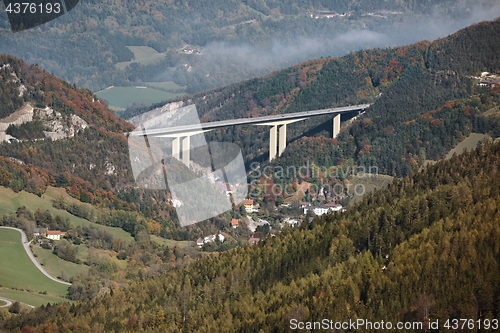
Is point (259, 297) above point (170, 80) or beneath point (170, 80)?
above

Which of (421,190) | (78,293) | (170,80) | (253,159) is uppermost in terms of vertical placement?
(421,190)

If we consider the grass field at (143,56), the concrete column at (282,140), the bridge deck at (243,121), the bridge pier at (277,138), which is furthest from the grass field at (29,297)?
the grass field at (143,56)

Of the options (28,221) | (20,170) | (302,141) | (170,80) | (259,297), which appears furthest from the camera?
(170,80)

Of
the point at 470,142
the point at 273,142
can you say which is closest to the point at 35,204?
the point at 273,142

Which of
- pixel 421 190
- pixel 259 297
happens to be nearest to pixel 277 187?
pixel 421 190

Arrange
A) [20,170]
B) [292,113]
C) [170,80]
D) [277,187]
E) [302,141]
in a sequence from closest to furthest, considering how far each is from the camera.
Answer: [20,170], [277,187], [302,141], [292,113], [170,80]

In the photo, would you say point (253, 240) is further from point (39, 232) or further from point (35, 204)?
point (39, 232)

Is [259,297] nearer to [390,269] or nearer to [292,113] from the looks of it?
[390,269]

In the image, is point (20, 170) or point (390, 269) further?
point (20, 170)
